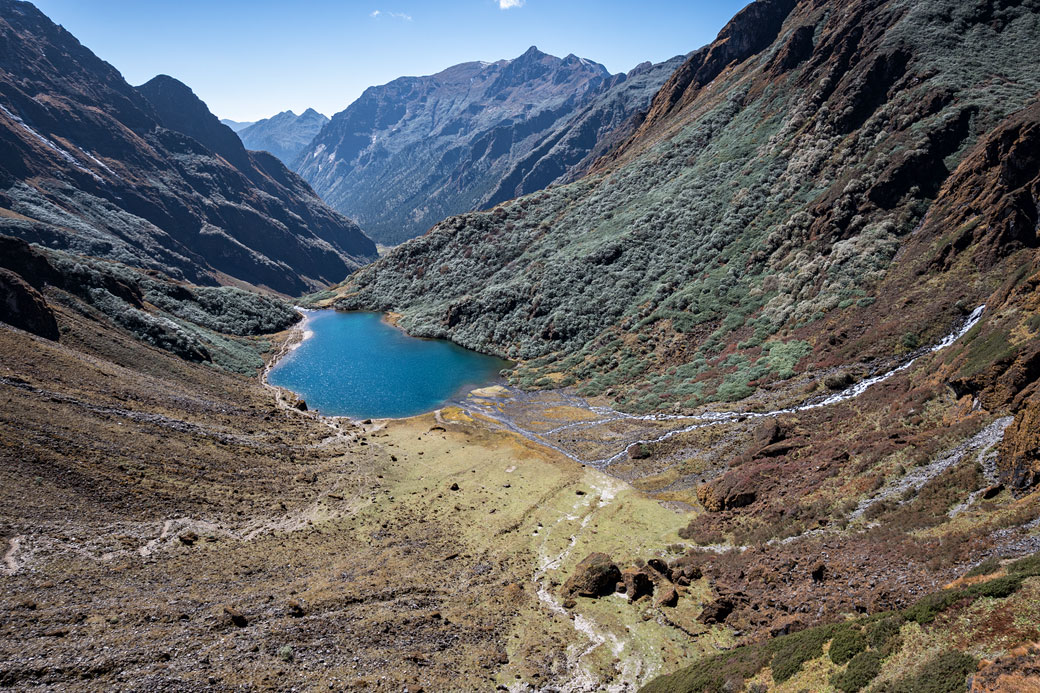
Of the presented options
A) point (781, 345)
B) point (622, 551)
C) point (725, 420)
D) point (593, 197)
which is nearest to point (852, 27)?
point (593, 197)

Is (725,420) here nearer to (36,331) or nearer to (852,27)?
(36,331)

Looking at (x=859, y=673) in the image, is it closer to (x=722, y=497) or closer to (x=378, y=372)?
(x=722, y=497)

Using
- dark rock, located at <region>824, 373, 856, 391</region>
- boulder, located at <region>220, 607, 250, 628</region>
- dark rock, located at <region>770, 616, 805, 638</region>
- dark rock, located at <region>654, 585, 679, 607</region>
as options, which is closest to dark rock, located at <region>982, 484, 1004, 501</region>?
dark rock, located at <region>770, 616, 805, 638</region>

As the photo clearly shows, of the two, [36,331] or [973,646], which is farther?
[36,331]

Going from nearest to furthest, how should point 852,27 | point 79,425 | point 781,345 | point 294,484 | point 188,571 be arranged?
point 188,571 → point 79,425 → point 294,484 → point 781,345 → point 852,27

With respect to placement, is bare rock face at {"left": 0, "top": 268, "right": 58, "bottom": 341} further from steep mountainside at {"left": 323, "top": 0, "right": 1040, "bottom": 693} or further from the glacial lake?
steep mountainside at {"left": 323, "top": 0, "right": 1040, "bottom": 693}
